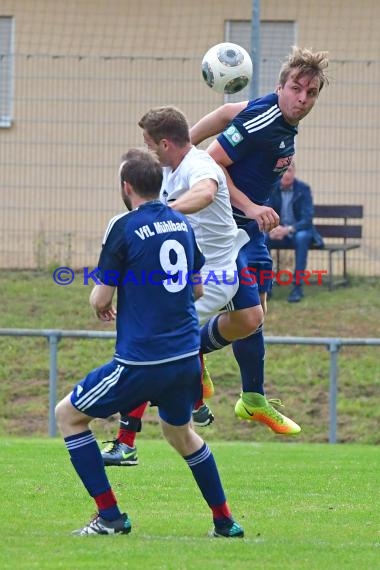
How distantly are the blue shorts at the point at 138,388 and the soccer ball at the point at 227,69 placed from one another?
8.92 ft

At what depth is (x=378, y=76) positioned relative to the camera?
16609 millimetres

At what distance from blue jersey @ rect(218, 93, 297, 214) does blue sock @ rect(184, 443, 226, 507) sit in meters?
2.21

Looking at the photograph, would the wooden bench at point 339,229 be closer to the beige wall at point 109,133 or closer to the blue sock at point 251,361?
the beige wall at point 109,133

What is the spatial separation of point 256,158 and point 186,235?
1.91 meters

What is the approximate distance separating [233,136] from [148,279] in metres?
2.06

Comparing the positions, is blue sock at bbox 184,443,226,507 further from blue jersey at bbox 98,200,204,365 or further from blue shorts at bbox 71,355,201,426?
blue jersey at bbox 98,200,204,365

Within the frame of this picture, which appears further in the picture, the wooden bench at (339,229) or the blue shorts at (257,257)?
the wooden bench at (339,229)

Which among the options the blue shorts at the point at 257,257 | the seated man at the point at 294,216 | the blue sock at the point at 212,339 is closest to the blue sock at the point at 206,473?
the blue sock at the point at 212,339

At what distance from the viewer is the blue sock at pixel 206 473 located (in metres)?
6.75

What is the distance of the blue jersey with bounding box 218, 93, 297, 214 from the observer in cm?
825

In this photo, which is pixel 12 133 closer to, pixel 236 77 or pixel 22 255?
pixel 22 255

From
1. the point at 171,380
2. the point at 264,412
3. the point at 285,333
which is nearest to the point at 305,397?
the point at 285,333

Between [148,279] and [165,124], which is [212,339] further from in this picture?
[148,279]

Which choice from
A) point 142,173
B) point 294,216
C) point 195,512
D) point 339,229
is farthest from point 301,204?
point 142,173
